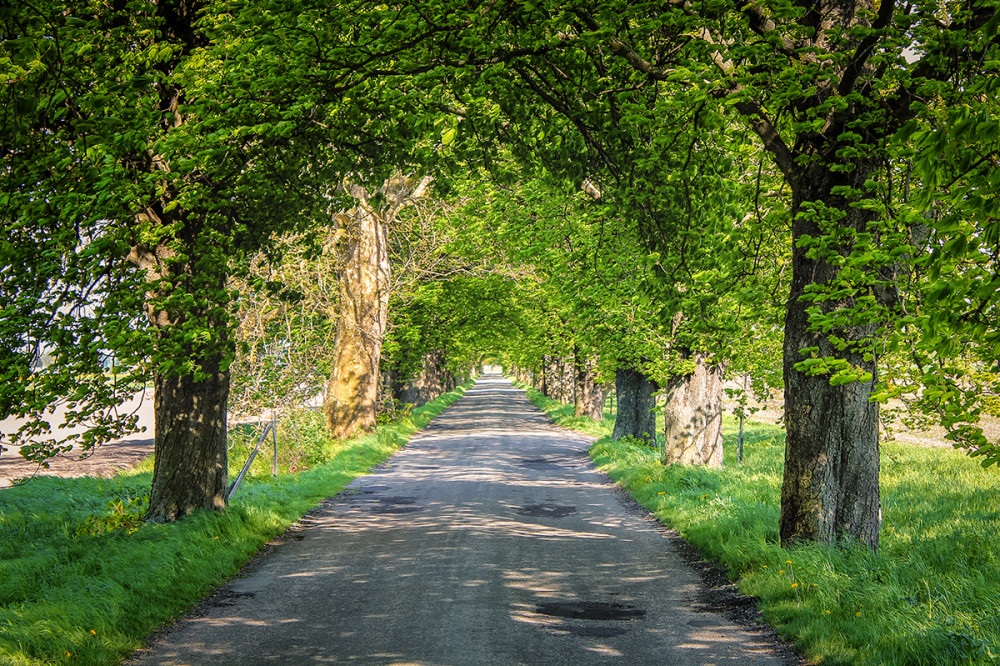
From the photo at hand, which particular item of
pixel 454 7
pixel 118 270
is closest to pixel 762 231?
pixel 454 7

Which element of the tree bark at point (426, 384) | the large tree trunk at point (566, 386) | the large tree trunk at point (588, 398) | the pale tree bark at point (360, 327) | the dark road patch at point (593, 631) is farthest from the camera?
the large tree trunk at point (566, 386)

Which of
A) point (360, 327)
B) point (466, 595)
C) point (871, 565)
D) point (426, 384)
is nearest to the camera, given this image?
point (871, 565)

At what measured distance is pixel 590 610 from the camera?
6.93m

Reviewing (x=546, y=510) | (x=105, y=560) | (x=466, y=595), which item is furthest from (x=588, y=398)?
(x=105, y=560)

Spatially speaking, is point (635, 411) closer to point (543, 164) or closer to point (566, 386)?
point (543, 164)

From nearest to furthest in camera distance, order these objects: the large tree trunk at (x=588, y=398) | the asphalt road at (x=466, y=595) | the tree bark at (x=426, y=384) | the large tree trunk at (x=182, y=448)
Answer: the asphalt road at (x=466, y=595)
the large tree trunk at (x=182, y=448)
the large tree trunk at (x=588, y=398)
the tree bark at (x=426, y=384)

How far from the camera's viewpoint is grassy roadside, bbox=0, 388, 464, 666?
5633 millimetres

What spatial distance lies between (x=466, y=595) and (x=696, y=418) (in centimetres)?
972

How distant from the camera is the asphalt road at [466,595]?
5.80 m

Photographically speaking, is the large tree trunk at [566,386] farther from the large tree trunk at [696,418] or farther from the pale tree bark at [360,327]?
the large tree trunk at [696,418]

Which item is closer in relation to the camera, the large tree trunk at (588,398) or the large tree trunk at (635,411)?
the large tree trunk at (635,411)

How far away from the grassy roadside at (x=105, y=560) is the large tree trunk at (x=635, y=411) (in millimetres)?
11748

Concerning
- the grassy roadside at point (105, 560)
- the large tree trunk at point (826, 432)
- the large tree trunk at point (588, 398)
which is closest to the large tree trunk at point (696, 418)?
the grassy roadside at point (105, 560)

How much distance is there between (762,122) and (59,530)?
10372mm
